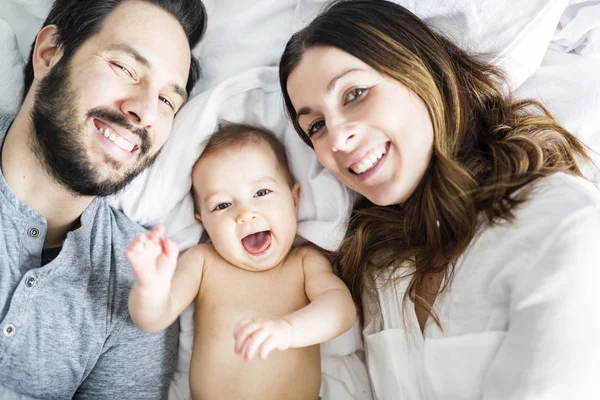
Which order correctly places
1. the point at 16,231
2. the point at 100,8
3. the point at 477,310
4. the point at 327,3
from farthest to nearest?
1. the point at 327,3
2. the point at 100,8
3. the point at 16,231
4. the point at 477,310

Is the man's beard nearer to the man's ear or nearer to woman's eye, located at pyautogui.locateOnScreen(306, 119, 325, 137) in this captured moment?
the man's ear

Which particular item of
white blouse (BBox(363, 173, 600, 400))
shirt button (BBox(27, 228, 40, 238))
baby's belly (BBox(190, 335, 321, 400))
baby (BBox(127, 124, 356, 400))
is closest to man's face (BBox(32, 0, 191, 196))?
shirt button (BBox(27, 228, 40, 238))

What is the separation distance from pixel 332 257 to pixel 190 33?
0.90 m

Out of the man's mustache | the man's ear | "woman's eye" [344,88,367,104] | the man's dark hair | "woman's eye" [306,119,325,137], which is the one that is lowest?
the man's mustache

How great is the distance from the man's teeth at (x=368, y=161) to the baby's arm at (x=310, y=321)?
0.39 metres

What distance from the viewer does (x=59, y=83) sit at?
4.73 ft

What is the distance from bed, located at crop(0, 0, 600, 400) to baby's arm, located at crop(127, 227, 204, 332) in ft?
0.42

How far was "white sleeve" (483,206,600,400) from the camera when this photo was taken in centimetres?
106

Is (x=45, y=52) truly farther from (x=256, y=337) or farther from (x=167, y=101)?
(x=256, y=337)

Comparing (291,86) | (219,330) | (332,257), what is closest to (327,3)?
(291,86)

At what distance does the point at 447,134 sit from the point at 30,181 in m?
1.22

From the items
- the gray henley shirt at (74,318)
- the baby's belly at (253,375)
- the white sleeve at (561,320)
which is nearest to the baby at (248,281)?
the baby's belly at (253,375)

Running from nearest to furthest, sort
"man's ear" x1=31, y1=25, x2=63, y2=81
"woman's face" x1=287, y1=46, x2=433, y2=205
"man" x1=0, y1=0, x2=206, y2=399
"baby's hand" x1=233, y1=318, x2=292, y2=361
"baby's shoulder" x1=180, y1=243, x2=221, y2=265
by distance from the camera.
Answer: "baby's hand" x1=233, y1=318, x2=292, y2=361, "woman's face" x1=287, y1=46, x2=433, y2=205, "man" x1=0, y1=0, x2=206, y2=399, "man's ear" x1=31, y1=25, x2=63, y2=81, "baby's shoulder" x1=180, y1=243, x2=221, y2=265

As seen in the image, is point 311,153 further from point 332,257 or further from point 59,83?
point 59,83
